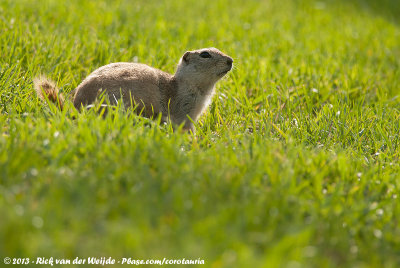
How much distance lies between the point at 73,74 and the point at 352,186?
3.18 meters

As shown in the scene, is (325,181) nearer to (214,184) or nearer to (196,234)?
(214,184)

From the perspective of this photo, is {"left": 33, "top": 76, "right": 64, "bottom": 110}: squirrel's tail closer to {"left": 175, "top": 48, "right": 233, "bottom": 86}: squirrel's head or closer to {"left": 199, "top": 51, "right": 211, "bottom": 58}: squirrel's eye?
{"left": 175, "top": 48, "right": 233, "bottom": 86}: squirrel's head

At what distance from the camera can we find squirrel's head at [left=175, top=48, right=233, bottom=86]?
4719 millimetres

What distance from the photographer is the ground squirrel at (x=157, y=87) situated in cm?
395

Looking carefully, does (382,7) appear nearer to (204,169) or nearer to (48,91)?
(48,91)

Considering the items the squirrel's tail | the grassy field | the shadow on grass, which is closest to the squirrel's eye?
the grassy field

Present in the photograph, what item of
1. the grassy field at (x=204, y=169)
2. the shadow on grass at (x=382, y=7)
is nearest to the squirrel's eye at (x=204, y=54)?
the grassy field at (x=204, y=169)

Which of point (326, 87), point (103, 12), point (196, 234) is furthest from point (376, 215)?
point (103, 12)

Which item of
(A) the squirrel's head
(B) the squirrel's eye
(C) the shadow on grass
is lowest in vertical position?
(C) the shadow on grass

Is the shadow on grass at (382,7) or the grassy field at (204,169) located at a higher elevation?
the grassy field at (204,169)

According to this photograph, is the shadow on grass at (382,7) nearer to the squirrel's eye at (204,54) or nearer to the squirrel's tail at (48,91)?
the squirrel's eye at (204,54)

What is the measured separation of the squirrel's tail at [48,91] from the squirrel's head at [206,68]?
4.33 ft

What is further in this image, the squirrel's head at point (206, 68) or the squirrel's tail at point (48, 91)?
the squirrel's head at point (206, 68)

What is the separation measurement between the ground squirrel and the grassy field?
0.63 feet
